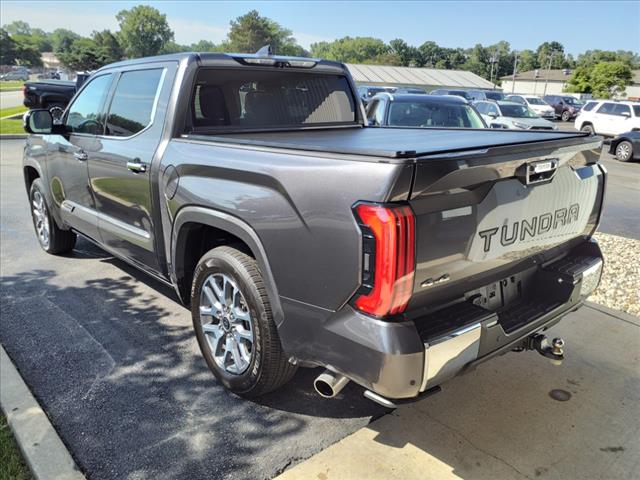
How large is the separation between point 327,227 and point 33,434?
2010 millimetres

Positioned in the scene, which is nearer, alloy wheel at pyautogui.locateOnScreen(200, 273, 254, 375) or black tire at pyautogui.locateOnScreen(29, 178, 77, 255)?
alloy wheel at pyautogui.locateOnScreen(200, 273, 254, 375)

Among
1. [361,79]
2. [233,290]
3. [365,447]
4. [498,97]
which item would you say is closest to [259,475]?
[365,447]

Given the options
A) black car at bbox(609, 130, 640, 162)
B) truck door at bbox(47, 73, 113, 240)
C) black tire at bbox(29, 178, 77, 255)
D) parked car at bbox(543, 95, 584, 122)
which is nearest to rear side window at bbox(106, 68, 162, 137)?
truck door at bbox(47, 73, 113, 240)

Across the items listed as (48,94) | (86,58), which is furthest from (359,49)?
(48,94)

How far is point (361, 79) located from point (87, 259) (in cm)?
5926

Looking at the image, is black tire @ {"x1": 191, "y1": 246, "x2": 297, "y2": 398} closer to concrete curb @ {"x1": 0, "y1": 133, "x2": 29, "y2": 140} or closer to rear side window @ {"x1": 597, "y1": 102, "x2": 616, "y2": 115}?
concrete curb @ {"x1": 0, "y1": 133, "x2": 29, "y2": 140}

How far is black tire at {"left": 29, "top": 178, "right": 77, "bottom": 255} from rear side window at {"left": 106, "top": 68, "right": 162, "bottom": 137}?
1850 millimetres

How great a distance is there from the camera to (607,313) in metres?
4.55

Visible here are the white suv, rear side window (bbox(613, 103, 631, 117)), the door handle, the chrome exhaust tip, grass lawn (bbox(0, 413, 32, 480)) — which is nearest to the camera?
the chrome exhaust tip

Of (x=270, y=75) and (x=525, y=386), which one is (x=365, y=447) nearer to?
(x=525, y=386)

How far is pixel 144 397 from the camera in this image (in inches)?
127

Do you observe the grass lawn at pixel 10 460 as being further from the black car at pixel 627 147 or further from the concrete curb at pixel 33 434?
the black car at pixel 627 147

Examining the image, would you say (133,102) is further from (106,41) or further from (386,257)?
(106,41)

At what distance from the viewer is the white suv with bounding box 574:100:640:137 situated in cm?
2102
